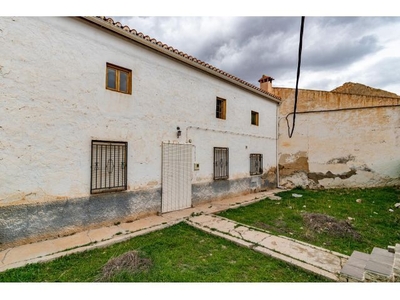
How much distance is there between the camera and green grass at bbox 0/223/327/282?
10.9ft

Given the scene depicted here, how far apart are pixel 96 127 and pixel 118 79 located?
1499 millimetres

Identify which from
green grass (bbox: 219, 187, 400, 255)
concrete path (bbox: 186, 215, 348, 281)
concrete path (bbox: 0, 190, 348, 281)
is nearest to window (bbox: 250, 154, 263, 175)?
green grass (bbox: 219, 187, 400, 255)

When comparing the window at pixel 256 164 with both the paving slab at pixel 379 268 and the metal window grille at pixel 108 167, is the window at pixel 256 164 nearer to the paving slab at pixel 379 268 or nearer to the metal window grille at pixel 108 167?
the metal window grille at pixel 108 167

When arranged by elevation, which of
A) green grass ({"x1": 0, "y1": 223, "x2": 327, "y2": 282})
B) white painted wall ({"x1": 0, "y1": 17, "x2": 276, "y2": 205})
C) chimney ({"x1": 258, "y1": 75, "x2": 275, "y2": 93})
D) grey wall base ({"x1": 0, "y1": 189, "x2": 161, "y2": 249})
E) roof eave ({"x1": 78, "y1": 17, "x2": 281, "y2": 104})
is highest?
chimney ({"x1": 258, "y1": 75, "x2": 275, "y2": 93})

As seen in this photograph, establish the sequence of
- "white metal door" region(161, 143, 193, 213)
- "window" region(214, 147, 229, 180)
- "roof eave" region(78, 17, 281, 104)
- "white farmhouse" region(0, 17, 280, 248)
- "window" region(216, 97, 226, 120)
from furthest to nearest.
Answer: "window" region(216, 97, 226, 120), "window" region(214, 147, 229, 180), "white metal door" region(161, 143, 193, 213), "roof eave" region(78, 17, 281, 104), "white farmhouse" region(0, 17, 280, 248)

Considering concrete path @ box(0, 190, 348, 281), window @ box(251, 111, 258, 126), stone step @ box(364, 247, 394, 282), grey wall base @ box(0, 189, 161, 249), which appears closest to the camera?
stone step @ box(364, 247, 394, 282)

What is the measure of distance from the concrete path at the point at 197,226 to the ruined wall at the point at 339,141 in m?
7.83

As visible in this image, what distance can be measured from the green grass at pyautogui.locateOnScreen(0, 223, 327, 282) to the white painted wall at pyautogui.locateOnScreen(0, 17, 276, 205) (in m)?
1.60

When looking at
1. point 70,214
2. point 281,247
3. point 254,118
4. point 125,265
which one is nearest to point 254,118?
point 254,118

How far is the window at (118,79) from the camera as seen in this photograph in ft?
18.6

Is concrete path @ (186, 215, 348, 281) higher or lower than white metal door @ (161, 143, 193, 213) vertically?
lower

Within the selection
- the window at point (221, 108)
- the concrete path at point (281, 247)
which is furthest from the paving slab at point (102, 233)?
the window at point (221, 108)

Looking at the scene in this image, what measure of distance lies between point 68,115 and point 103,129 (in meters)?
0.82

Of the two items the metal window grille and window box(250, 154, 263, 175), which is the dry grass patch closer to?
the metal window grille
